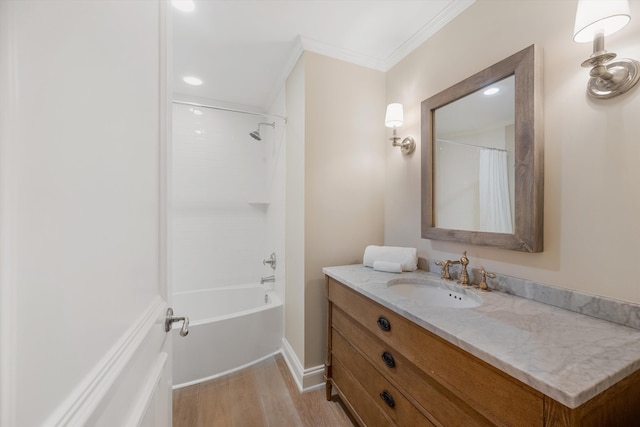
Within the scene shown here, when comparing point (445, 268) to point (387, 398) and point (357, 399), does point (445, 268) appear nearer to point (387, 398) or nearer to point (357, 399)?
point (387, 398)

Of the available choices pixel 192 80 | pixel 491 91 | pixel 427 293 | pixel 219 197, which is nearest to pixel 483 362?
pixel 427 293

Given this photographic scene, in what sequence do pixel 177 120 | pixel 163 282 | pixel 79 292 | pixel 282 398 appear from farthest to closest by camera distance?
pixel 177 120 < pixel 282 398 < pixel 163 282 < pixel 79 292

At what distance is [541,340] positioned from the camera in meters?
0.74

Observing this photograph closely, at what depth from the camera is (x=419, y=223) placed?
171cm

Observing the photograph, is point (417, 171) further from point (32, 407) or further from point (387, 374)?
point (32, 407)

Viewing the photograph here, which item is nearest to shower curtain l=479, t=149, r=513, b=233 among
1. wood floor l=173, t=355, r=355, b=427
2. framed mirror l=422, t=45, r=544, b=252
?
framed mirror l=422, t=45, r=544, b=252

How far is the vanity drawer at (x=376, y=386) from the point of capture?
0.99 meters

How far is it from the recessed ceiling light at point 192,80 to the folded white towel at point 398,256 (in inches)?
90.0

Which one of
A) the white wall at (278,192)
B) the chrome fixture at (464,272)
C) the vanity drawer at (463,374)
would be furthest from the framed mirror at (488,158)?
the white wall at (278,192)

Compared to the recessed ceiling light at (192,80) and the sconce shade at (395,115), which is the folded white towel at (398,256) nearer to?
the sconce shade at (395,115)

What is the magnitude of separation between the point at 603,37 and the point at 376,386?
165 cm

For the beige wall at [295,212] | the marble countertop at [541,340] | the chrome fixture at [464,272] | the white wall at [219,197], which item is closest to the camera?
the marble countertop at [541,340]

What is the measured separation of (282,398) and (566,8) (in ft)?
8.34

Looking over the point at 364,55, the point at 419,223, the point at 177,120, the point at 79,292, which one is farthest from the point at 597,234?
the point at 177,120
